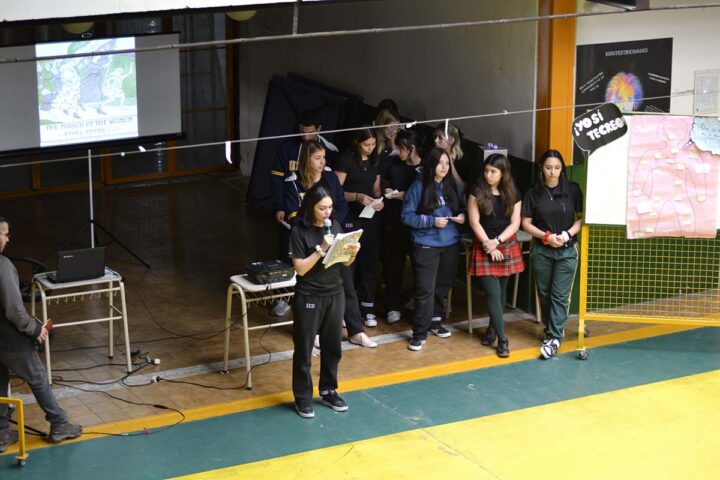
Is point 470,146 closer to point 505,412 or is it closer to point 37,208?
point 505,412

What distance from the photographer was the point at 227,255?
420 inches

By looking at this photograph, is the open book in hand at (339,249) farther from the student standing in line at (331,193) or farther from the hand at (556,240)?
the hand at (556,240)

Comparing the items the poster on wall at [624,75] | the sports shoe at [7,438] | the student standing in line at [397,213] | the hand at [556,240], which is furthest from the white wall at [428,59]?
the sports shoe at [7,438]

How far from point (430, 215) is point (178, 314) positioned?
2.25 metres

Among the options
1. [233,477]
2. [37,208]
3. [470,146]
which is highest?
[470,146]

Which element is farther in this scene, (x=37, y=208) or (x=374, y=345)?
(x=37, y=208)

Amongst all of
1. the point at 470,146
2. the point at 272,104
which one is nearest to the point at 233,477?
the point at 470,146

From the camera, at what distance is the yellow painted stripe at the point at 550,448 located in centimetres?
660

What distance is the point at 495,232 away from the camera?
26.8ft

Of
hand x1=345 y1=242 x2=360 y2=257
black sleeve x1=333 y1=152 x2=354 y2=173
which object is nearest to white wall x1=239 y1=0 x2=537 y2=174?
black sleeve x1=333 y1=152 x2=354 y2=173

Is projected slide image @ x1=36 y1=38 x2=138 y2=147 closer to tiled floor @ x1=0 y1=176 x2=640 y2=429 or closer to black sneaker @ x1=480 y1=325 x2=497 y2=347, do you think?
tiled floor @ x1=0 y1=176 x2=640 y2=429

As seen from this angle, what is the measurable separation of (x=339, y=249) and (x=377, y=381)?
1.25 meters

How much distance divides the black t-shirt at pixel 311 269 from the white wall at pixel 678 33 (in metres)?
2.81

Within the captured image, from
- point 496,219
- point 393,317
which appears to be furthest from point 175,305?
point 496,219
